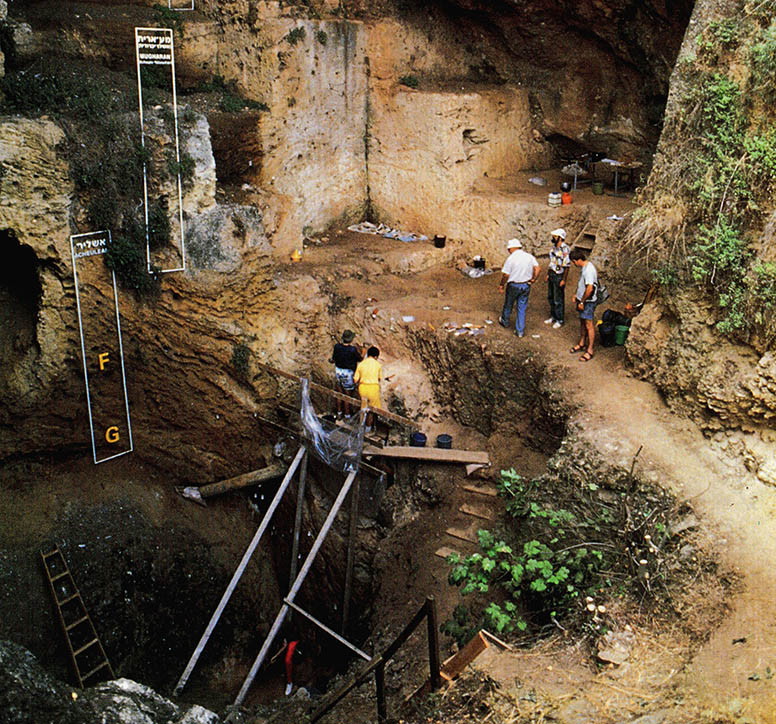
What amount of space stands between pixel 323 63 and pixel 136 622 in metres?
8.13

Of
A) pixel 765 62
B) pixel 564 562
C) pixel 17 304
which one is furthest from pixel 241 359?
pixel 765 62

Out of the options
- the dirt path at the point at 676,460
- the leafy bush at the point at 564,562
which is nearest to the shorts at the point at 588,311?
the dirt path at the point at 676,460

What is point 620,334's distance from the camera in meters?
9.69

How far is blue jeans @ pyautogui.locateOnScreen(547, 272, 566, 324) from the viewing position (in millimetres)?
9865

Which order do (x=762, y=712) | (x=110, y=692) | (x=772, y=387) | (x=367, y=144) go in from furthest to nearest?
1. (x=367, y=144)
2. (x=772, y=387)
3. (x=762, y=712)
4. (x=110, y=692)

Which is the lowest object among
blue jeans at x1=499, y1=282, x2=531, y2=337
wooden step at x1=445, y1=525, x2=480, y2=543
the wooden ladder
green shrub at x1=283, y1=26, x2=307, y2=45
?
the wooden ladder

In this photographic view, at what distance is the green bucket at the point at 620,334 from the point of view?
967cm

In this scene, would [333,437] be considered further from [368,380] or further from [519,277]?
[519,277]

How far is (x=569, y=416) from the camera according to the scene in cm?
881

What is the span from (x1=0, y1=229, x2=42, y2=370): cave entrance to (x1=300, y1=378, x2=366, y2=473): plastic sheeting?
11.4ft

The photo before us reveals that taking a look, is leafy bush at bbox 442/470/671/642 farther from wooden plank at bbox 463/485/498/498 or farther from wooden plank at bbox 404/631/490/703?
wooden plank at bbox 463/485/498/498

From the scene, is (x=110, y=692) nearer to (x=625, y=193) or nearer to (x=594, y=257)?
(x=594, y=257)

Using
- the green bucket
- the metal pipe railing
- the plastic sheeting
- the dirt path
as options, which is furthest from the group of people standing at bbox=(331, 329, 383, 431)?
the metal pipe railing

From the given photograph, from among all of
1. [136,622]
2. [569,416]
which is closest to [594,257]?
[569,416]
